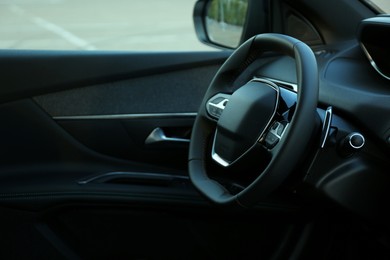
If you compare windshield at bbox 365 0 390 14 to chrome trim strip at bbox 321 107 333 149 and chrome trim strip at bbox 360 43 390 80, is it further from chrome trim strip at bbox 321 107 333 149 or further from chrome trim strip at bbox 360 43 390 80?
chrome trim strip at bbox 321 107 333 149

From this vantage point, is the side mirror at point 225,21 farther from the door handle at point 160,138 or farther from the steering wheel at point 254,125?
the steering wheel at point 254,125

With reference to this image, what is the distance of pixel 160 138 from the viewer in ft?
5.65

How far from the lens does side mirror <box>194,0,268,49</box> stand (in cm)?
177

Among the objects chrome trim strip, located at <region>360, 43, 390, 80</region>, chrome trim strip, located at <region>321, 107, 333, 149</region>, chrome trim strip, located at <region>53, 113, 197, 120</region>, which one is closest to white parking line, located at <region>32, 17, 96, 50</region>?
chrome trim strip, located at <region>53, 113, 197, 120</region>

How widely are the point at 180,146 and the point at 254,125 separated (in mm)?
592

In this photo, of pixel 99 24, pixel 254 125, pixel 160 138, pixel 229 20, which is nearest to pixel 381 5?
pixel 229 20

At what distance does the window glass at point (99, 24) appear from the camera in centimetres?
446

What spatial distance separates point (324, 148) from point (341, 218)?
313mm

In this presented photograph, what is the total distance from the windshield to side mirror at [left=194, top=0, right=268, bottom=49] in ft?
1.18

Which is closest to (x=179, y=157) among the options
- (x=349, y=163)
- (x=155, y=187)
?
(x=155, y=187)

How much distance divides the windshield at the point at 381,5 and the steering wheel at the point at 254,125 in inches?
20.4

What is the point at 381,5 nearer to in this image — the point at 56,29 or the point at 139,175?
the point at 139,175

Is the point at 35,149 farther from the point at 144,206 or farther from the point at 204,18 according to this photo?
the point at 204,18

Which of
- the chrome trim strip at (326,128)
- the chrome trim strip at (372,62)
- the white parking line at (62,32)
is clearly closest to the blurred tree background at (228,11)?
the chrome trim strip at (372,62)
